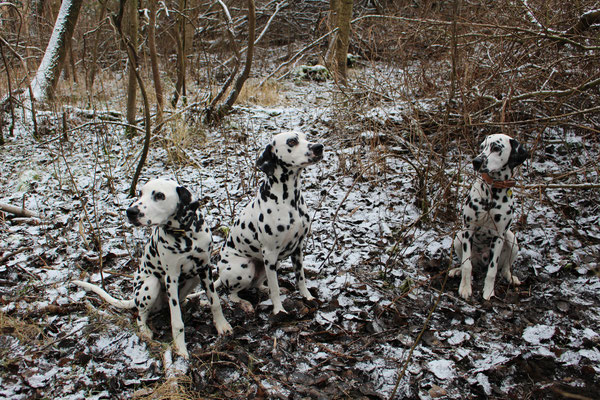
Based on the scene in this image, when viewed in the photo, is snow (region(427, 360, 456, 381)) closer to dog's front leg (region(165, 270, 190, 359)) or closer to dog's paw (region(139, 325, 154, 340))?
dog's front leg (region(165, 270, 190, 359))

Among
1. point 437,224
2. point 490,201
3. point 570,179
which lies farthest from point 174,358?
point 570,179

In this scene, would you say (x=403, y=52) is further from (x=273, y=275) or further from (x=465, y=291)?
(x=273, y=275)

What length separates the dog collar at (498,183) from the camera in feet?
11.8

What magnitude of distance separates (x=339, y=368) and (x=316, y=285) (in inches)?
45.7

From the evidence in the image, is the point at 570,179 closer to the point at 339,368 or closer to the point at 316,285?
the point at 316,285

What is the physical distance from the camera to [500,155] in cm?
354

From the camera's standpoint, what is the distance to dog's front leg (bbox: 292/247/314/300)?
3.79 m

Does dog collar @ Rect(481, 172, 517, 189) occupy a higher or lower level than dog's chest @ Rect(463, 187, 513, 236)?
higher

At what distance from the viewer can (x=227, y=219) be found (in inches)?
213

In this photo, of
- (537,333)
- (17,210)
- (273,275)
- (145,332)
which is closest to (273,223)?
(273,275)

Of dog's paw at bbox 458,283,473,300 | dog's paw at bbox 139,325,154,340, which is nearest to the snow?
dog's paw at bbox 458,283,473,300

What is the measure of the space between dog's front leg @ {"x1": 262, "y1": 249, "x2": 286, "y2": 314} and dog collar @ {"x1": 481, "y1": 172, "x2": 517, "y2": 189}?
195cm

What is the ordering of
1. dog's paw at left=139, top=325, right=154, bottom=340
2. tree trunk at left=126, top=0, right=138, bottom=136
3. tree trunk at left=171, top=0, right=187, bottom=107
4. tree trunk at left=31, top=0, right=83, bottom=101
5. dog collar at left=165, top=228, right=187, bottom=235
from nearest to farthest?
dog collar at left=165, top=228, right=187, bottom=235 < dog's paw at left=139, top=325, right=154, bottom=340 < tree trunk at left=126, top=0, right=138, bottom=136 < tree trunk at left=171, top=0, right=187, bottom=107 < tree trunk at left=31, top=0, right=83, bottom=101

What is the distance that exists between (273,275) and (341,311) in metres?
0.72
